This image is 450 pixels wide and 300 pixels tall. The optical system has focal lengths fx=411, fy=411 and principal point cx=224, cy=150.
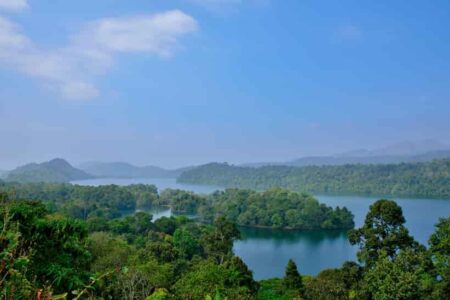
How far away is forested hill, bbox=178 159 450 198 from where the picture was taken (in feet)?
233

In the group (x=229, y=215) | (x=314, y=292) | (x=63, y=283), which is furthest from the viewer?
(x=229, y=215)

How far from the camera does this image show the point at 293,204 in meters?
44.0

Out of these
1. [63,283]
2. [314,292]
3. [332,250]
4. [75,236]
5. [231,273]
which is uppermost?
[75,236]

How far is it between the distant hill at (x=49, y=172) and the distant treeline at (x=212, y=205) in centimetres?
5626

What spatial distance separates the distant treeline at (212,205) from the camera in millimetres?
39594

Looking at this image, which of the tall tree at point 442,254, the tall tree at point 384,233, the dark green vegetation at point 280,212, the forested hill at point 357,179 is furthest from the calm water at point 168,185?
the tall tree at point 442,254

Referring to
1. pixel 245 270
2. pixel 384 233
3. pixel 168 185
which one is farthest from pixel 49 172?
pixel 384 233

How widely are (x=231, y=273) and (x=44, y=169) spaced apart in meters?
133

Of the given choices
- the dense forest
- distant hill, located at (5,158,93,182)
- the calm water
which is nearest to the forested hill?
the calm water

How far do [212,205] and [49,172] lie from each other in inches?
3713

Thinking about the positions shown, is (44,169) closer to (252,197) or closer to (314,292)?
(252,197)

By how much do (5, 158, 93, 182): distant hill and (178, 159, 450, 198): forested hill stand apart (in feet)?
155

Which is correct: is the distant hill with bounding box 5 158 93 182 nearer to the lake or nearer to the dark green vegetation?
the dark green vegetation

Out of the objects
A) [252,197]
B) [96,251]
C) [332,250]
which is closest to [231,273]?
[96,251]
